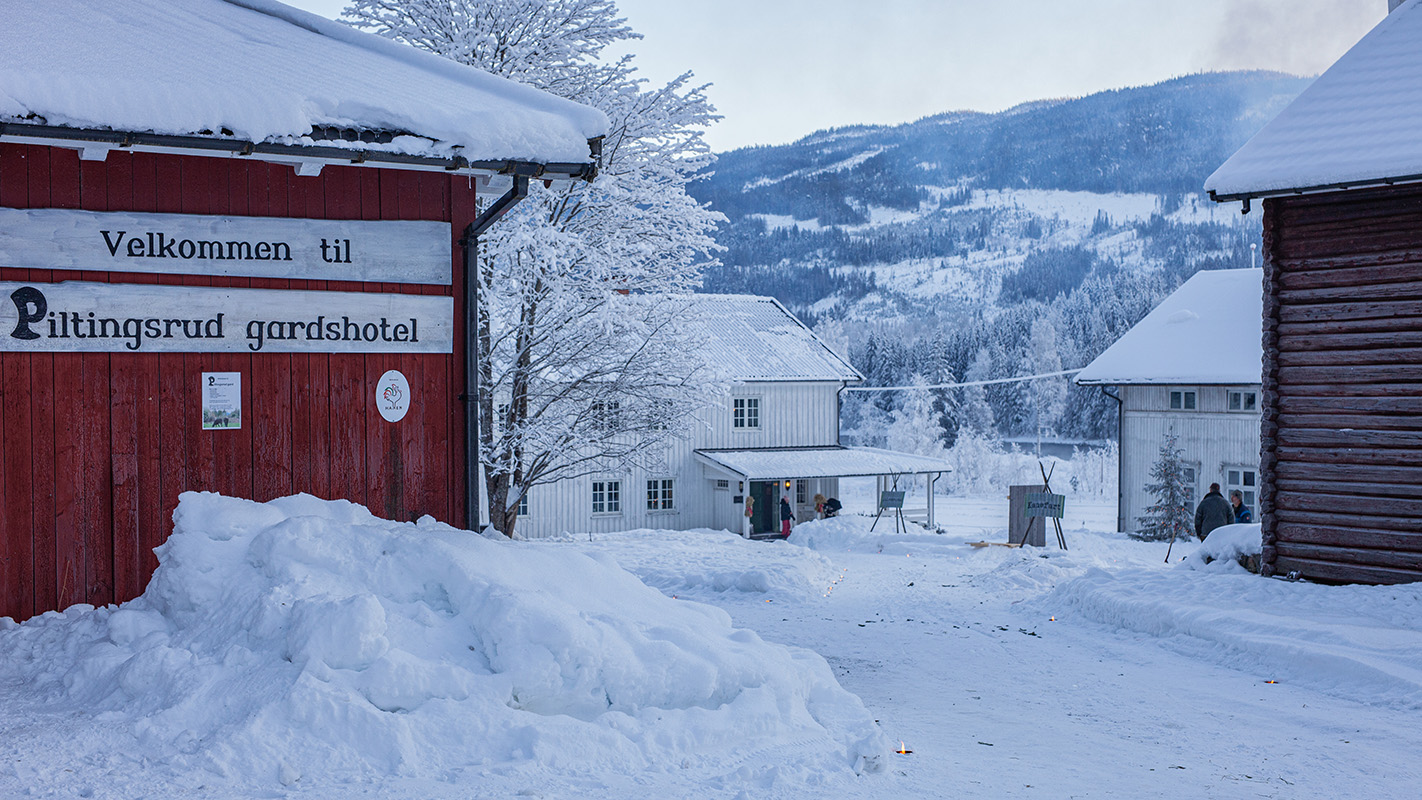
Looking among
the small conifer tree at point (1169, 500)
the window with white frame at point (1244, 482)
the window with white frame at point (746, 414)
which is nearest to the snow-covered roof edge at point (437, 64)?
the small conifer tree at point (1169, 500)

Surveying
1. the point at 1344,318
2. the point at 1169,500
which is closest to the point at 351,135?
the point at 1344,318

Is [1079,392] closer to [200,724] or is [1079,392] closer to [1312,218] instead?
[1312,218]

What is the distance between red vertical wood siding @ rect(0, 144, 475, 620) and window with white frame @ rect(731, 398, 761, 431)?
79.6ft

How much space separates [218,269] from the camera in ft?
24.9

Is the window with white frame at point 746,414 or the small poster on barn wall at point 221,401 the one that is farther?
the window with white frame at point 746,414

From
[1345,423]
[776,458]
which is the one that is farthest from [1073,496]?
[1345,423]

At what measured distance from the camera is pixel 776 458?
104ft

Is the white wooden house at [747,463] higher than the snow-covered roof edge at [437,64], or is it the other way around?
the snow-covered roof edge at [437,64]

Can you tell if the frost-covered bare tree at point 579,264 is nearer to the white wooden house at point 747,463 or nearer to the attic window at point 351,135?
the attic window at point 351,135

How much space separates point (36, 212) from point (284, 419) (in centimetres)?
209

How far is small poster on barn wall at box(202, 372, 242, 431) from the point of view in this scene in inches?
298

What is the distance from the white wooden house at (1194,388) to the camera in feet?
85.5

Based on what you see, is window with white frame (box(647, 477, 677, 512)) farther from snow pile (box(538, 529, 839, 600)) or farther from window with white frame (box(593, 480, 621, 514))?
snow pile (box(538, 529, 839, 600))

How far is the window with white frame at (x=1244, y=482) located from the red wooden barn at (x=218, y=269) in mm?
23155
